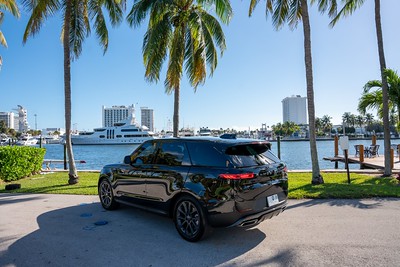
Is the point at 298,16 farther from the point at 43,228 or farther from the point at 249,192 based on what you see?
the point at 43,228

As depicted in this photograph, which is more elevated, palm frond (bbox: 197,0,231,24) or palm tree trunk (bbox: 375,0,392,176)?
palm frond (bbox: 197,0,231,24)

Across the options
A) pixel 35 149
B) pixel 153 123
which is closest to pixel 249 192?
pixel 35 149

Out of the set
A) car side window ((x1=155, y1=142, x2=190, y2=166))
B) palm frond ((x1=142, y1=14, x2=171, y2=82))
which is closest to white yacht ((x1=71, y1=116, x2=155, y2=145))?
palm frond ((x1=142, y1=14, x2=171, y2=82))

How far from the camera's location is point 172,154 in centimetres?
522

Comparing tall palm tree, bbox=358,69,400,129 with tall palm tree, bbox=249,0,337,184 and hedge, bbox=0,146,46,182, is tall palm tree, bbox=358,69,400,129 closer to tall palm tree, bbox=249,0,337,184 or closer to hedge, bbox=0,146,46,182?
tall palm tree, bbox=249,0,337,184

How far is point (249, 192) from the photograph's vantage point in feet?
14.1

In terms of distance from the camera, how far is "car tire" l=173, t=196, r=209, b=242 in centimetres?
438

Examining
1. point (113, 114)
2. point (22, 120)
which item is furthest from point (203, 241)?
point (22, 120)

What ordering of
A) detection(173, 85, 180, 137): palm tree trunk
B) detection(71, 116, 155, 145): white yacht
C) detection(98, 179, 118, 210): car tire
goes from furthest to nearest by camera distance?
detection(71, 116, 155, 145): white yacht
detection(173, 85, 180, 137): palm tree trunk
detection(98, 179, 118, 210): car tire

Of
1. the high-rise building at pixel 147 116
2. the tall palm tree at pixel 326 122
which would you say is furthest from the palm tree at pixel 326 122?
the high-rise building at pixel 147 116

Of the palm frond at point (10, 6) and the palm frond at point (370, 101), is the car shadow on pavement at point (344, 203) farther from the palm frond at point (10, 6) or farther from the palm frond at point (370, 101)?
the palm frond at point (10, 6)

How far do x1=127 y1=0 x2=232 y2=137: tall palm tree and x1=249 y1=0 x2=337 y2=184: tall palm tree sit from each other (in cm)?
199

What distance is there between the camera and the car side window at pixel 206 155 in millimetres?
4453

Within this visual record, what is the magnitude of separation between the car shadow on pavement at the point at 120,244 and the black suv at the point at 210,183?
1.13 ft
